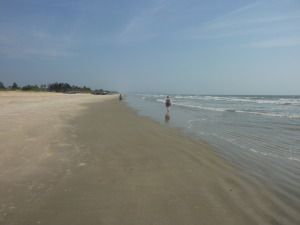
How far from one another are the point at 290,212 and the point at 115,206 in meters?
2.82

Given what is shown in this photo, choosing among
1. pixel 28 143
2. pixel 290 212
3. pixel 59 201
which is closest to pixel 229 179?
pixel 290 212

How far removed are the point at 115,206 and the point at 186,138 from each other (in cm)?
648

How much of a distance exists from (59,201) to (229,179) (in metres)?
3.50

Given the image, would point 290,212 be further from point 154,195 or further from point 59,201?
point 59,201

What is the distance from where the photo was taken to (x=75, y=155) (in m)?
6.91

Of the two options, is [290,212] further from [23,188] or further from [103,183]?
[23,188]

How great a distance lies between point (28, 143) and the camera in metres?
8.03

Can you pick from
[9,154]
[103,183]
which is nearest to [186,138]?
[103,183]

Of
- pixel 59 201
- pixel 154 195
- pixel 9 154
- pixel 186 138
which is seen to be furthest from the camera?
pixel 186 138

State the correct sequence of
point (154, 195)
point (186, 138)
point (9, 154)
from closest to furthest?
1. point (154, 195)
2. point (9, 154)
3. point (186, 138)

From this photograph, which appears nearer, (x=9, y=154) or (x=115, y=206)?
(x=115, y=206)

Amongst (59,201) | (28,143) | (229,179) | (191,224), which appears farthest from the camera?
(28,143)

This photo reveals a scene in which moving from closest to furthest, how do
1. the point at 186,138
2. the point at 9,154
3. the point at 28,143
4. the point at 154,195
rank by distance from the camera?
the point at 154,195, the point at 9,154, the point at 28,143, the point at 186,138

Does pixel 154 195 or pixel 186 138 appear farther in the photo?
pixel 186 138
